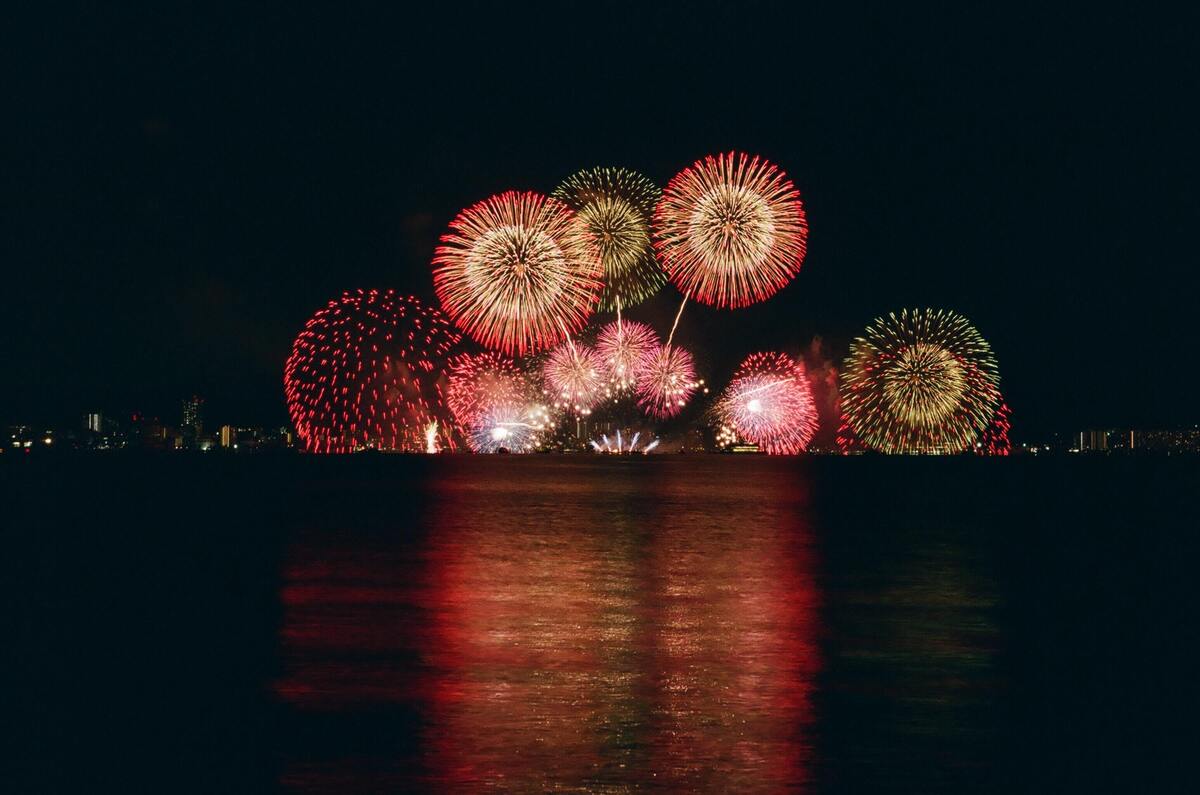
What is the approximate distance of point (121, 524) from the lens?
56281 millimetres

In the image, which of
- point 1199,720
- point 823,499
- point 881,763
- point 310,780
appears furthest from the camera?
point 823,499

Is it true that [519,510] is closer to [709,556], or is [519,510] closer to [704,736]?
[709,556]

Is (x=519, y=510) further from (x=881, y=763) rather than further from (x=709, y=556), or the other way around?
(x=881, y=763)

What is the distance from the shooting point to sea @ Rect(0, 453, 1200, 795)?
1318 cm

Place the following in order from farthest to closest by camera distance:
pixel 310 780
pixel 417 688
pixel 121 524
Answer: pixel 121 524 → pixel 417 688 → pixel 310 780

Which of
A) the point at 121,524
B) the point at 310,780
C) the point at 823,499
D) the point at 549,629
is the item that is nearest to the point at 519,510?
the point at 121,524

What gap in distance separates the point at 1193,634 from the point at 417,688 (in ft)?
43.6

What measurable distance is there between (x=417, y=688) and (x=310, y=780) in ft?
15.2

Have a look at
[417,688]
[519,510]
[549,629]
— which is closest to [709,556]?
A: [549,629]

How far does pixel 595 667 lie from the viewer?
18.8m

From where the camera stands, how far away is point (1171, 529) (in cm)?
5812

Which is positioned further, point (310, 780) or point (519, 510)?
point (519, 510)

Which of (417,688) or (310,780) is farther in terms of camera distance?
(417,688)

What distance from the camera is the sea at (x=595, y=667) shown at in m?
13.2
